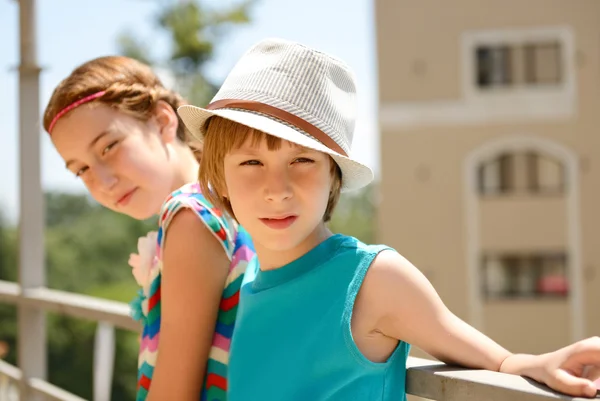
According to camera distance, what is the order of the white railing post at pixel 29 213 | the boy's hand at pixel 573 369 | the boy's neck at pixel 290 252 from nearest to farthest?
the boy's hand at pixel 573 369 → the boy's neck at pixel 290 252 → the white railing post at pixel 29 213

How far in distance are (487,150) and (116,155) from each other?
690 inches

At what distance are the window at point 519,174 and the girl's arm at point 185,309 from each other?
17653mm

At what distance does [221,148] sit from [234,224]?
17 cm

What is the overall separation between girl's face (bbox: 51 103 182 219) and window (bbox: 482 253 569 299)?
17264 mm

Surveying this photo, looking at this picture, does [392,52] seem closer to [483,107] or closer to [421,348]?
[483,107]

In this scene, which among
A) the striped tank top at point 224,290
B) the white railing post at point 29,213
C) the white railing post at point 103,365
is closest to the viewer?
the striped tank top at point 224,290

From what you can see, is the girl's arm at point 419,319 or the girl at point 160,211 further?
the girl at point 160,211

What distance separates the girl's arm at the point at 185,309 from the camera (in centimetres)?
121

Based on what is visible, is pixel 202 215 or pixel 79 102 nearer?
pixel 202 215

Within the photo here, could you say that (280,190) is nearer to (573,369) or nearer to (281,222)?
(281,222)

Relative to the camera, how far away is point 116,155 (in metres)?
1.39

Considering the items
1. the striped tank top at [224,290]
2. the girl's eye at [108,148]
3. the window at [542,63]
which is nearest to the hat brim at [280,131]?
the striped tank top at [224,290]

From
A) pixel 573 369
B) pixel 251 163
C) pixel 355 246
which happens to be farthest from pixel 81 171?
pixel 573 369

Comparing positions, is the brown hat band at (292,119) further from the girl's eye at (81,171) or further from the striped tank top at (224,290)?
the girl's eye at (81,171)
